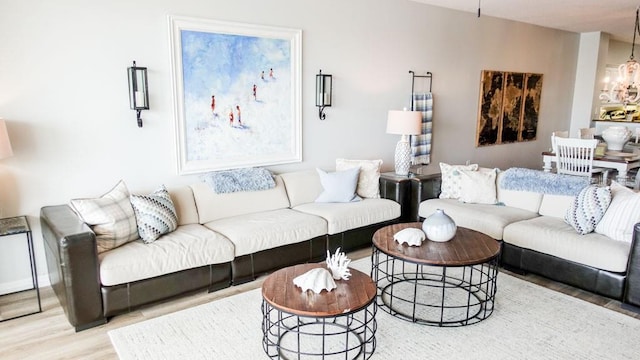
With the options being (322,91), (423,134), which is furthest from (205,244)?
(423,134)

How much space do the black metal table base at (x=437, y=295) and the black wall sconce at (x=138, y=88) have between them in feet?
7.19

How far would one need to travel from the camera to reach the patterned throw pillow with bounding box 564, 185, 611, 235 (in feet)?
11.1

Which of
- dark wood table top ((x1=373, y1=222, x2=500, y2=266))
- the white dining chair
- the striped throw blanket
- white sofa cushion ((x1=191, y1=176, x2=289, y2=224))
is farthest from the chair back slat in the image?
white sofa cushion ((x1=191, y1=176, x2=289, y2=224))

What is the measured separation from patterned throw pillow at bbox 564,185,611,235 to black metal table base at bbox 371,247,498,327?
802 millimetres

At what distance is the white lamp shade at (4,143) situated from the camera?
113 inches

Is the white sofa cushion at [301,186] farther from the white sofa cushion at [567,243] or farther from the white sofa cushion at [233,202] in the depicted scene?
the white sofa cushion at [567,243]

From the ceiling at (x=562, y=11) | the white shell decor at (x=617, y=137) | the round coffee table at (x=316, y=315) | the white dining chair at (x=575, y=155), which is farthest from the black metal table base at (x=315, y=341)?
the white shell decor at (x=617, y=137)

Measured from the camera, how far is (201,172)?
13.3 feet

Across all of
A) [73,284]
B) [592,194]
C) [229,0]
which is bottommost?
[73,284]

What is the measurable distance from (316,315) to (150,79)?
8.31 ft

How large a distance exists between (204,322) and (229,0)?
275 centimetres

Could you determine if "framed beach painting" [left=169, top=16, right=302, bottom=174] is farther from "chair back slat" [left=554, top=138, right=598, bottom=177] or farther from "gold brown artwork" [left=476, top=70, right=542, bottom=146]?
"gold brown artwork" [left=476, top=70, right=542, bottom=146]

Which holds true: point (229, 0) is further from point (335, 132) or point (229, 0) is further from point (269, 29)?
point (335, 132)

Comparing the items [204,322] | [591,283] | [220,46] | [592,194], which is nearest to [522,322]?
[591,283]
